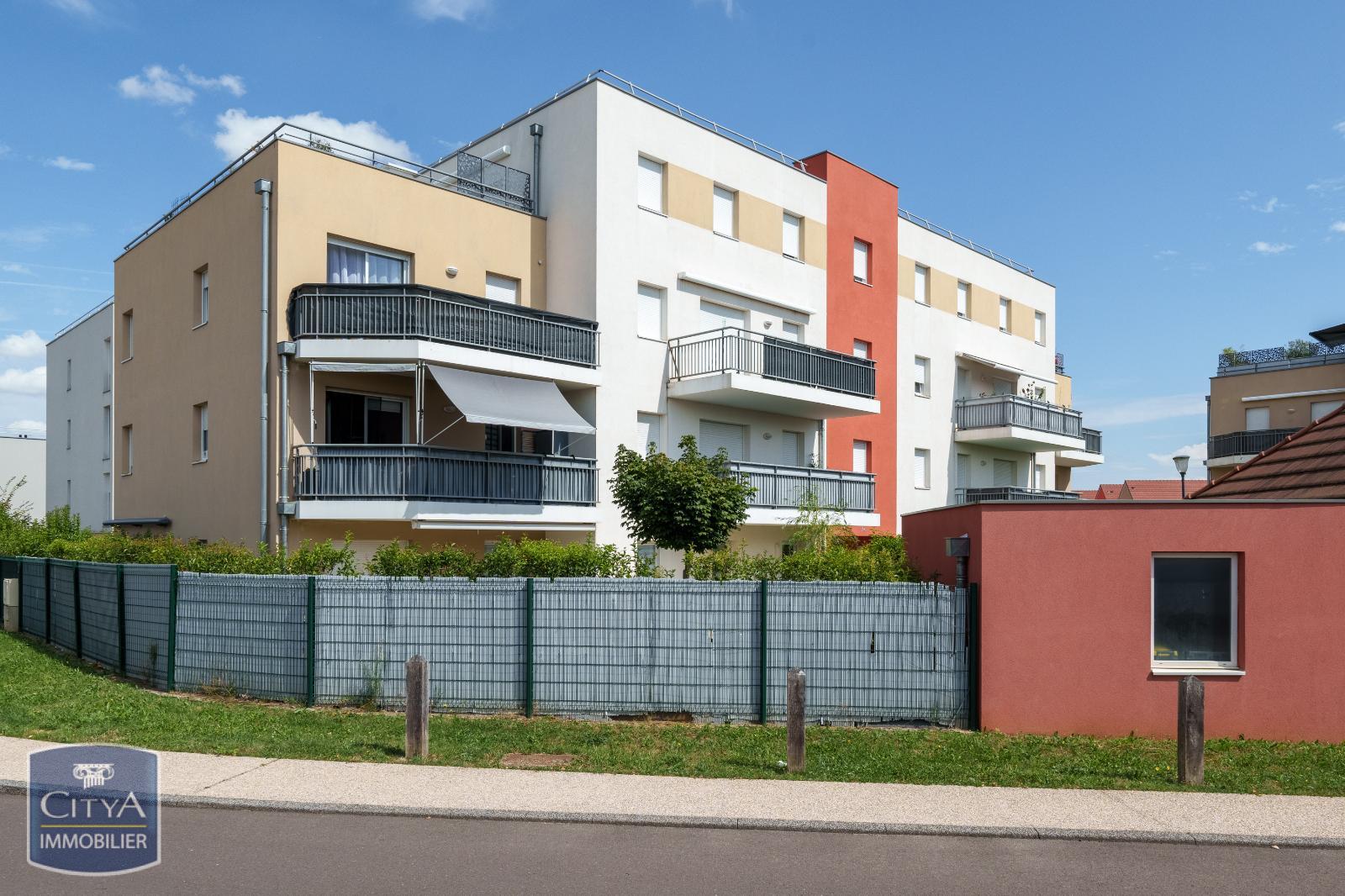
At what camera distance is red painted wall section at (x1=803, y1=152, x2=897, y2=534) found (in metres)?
27.9

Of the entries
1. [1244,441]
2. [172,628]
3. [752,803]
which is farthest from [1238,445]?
[172,628]

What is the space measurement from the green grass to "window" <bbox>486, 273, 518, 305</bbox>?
1164 centimetres

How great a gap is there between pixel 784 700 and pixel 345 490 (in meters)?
9.81

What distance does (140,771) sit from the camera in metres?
8.98

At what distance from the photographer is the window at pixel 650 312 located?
22.8 metres

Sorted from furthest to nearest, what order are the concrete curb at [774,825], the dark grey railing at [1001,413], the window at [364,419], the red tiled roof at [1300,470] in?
the dark grey railing at [1001,413] → the window at [364,419] → the red tiled roof at [1300,470] → the concrete curb at [774,825]

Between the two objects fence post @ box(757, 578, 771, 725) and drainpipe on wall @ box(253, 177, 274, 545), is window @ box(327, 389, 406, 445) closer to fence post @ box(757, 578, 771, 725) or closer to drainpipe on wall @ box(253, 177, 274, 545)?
drainpipe on wall @ box(253, 177, 274, 545)

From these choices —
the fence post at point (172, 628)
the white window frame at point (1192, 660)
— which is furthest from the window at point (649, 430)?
the white window frame at point (1192, 660)

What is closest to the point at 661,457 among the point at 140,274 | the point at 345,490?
the point at 345,490

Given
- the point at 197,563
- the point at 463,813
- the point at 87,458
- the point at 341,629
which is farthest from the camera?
the point at 87,458

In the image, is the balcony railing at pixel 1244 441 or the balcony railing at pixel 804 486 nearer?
the balcony railing at pixel 804 486

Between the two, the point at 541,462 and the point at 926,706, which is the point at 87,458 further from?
the point at 926,706

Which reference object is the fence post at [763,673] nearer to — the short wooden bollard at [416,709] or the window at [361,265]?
the short wooden bollard at [416,709]

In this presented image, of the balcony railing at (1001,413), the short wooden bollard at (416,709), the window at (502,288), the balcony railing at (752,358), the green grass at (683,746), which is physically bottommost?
the green grass at (683,746)
